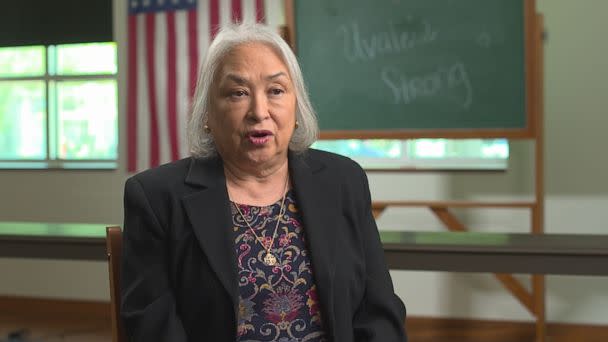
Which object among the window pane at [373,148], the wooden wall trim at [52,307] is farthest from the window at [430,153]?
the wooden wall trim at [52,307]

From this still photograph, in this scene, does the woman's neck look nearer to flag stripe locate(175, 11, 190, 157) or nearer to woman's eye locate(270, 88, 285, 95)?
woman's eye locate(270, 88, 285, 95)

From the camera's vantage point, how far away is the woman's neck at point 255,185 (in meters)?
1.34

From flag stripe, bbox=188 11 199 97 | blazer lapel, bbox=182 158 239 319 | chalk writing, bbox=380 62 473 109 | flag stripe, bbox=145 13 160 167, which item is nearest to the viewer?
blazer lapel, bbox=182 158 239 319

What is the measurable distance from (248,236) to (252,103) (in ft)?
0.71

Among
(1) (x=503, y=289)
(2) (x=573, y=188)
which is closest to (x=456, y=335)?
(1) (x=503, y=289)

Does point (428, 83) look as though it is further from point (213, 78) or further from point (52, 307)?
point (52, 307)

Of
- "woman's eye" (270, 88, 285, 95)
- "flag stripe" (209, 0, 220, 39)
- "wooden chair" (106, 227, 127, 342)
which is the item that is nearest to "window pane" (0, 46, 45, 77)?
"flag stripe" (209, 0, 220, 39)

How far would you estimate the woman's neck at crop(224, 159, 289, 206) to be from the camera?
1.34 meters

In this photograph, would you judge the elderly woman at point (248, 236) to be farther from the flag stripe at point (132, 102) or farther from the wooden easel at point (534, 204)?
the flag stripe at point (132, 102)

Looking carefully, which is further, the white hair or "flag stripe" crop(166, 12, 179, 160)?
"flag stripe" crop(166, 12, 179, 160)

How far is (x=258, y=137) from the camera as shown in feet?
4.25

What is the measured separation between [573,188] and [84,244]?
264 centimetres

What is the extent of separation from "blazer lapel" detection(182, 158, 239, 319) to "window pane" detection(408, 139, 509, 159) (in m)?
3.07

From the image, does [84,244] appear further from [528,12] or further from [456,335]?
[456,335]
